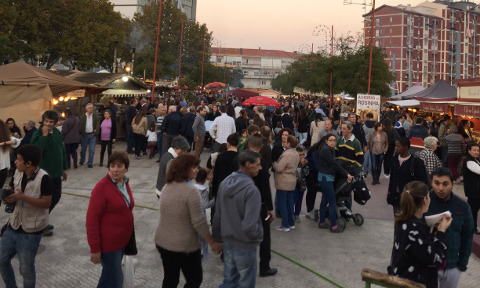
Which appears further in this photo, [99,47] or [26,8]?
[99,47]

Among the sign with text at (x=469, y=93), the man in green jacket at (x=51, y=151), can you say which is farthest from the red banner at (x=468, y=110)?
the man in green jacket at (x=51, y=151)

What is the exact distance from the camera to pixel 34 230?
14.7ft

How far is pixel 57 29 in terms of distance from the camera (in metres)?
34.9

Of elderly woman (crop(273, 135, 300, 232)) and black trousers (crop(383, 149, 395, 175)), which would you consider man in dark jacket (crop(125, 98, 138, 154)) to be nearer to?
black trousers (crop(383, 149, 395, 175))

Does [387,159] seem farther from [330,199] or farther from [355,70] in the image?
[355,70]

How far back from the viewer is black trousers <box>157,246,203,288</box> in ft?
13.6

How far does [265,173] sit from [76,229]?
3.60 m

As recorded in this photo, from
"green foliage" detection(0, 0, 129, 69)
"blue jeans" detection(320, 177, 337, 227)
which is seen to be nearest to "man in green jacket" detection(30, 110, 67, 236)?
"blue jeans" detection(320, 177, 337, 227)

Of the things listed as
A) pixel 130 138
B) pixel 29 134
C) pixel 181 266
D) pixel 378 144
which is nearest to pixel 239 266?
pixel 181 266

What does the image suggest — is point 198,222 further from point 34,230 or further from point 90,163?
point 90,163

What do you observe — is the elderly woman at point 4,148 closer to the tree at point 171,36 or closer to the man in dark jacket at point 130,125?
the man in dark jacket at point 130,125

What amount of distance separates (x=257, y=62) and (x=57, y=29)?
13196 cm

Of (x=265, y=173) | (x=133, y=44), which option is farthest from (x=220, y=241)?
(x=133, y=44)

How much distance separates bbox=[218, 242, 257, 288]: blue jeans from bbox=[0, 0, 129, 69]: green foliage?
2266 cm
